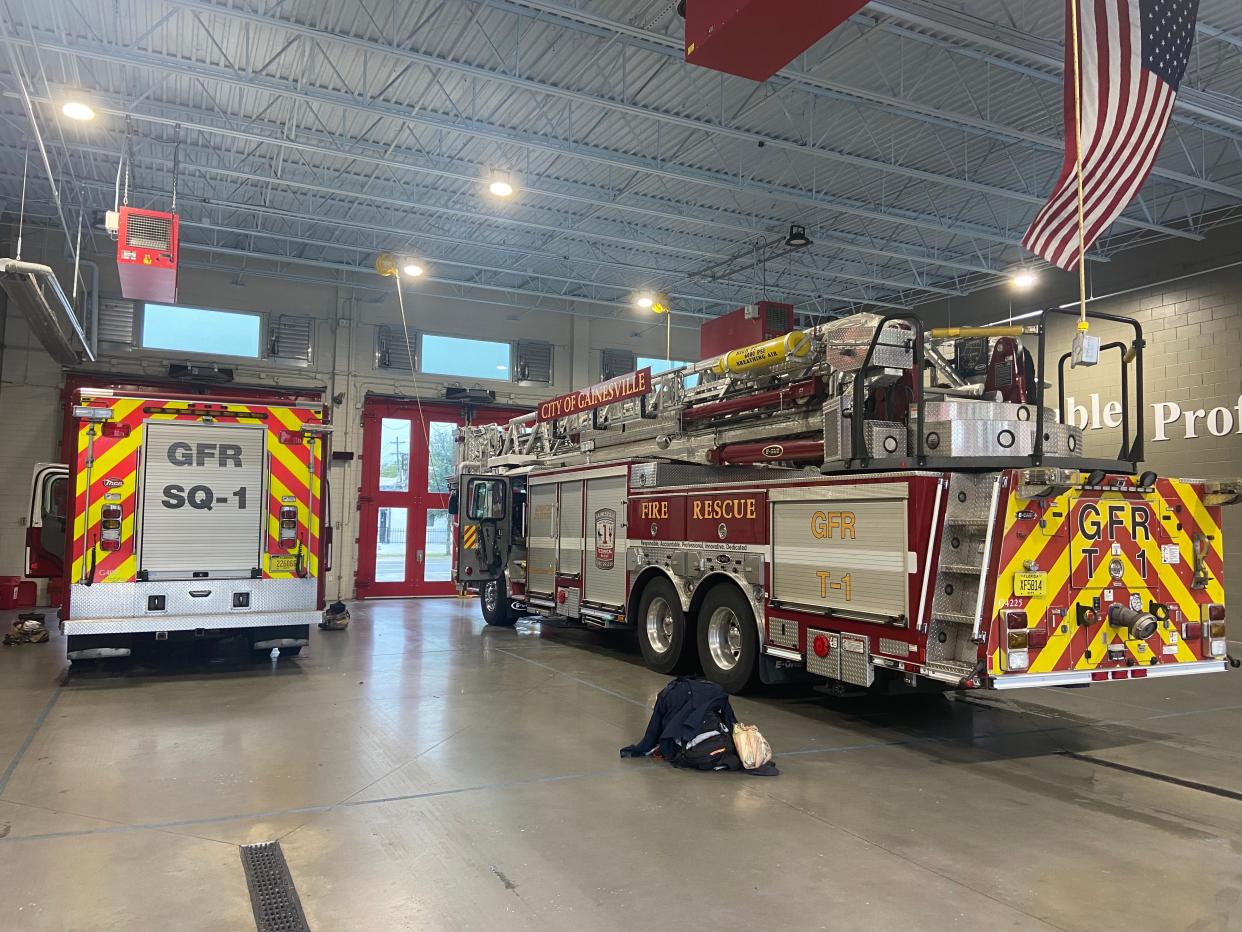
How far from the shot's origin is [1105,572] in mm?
6043

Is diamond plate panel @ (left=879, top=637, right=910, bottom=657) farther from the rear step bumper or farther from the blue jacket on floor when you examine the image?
the blue jacket on floor

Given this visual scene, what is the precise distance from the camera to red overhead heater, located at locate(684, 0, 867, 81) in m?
4.69

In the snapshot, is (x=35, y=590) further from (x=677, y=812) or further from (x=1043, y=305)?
(x=1043, y=305)

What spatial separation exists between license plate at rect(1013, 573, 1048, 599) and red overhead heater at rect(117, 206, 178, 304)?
9131 millimetres

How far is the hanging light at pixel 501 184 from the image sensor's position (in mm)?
11273

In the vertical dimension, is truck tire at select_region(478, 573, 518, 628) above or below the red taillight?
below

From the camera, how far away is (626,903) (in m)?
3.59

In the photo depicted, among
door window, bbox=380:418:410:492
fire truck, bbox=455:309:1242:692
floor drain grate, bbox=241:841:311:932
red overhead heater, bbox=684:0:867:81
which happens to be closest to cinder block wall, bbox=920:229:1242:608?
fire truck, bbox=455:309:1242:692

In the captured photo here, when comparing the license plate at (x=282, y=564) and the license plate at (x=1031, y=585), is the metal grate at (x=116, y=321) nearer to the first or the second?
the license plate at (x=282, y=564)

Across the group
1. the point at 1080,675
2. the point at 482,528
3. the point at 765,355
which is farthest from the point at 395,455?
the point at 1080,675

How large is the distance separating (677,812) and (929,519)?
256 centimetres

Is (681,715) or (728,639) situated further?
(728,639)

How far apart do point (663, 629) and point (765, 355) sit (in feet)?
10.5

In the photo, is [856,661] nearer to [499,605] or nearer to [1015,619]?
[1015,619]
